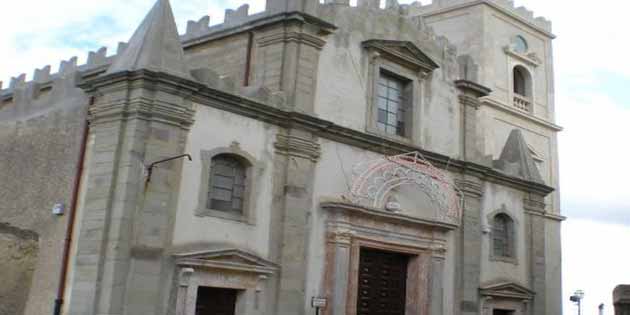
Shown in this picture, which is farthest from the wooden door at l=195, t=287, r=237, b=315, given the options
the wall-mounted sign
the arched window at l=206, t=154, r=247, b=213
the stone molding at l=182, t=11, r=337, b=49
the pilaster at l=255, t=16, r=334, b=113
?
the stone molding at l=182, t=11, r=337, b=49

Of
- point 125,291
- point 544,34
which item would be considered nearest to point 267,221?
point 125,291

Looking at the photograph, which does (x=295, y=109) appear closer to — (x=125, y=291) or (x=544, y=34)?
(x=125, y=291)

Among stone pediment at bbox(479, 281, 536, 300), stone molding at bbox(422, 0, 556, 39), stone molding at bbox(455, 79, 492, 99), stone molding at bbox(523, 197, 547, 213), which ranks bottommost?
stone pediment at bbox(479, 281, 536, 300)

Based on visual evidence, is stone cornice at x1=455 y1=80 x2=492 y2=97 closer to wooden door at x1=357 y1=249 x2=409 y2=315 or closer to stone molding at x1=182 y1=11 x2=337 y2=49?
stone molding at x1=182 y1=11 x2=337 y2=49

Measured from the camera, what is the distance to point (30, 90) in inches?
746

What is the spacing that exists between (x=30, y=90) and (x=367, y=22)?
8658 millimetres

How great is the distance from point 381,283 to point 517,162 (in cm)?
761

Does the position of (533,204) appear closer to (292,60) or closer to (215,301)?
(292,60)

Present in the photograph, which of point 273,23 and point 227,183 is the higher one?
point 273,23

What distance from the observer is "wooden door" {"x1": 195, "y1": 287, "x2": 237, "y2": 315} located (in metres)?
16.1

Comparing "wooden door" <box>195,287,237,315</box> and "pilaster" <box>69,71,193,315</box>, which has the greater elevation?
"pilaster" <box>69,71,193,315</box>

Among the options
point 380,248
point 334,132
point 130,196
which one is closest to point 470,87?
point 334,132

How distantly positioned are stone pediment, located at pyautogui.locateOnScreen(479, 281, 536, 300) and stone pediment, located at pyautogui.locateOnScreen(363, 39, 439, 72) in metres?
6.44

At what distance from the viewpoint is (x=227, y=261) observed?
634 inches
